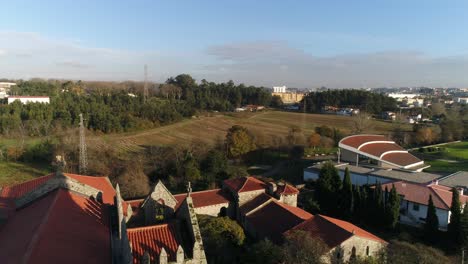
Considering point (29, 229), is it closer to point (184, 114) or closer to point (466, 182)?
point (466, 182)

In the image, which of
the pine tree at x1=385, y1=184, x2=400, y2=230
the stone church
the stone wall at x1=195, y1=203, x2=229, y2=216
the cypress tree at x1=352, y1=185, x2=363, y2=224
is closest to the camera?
the stone church

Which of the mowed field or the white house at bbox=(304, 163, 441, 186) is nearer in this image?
the white house at bbox=(304, 163, 441, 186)

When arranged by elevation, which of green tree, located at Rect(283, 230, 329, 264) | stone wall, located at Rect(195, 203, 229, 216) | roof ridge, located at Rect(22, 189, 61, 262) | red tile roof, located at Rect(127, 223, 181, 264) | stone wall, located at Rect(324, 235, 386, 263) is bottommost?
stone wall, located at Rect(195, 203, 229, 216)

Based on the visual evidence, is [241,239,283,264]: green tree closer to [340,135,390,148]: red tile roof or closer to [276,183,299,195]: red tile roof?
[276,183,299,195]: red tile roof

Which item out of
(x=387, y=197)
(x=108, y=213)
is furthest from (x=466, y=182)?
(x=108, y=213)

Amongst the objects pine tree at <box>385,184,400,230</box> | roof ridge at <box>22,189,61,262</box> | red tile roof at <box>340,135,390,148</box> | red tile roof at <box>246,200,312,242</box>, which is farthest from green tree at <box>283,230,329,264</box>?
red tile roof at <box>340,135,390,148</box>
